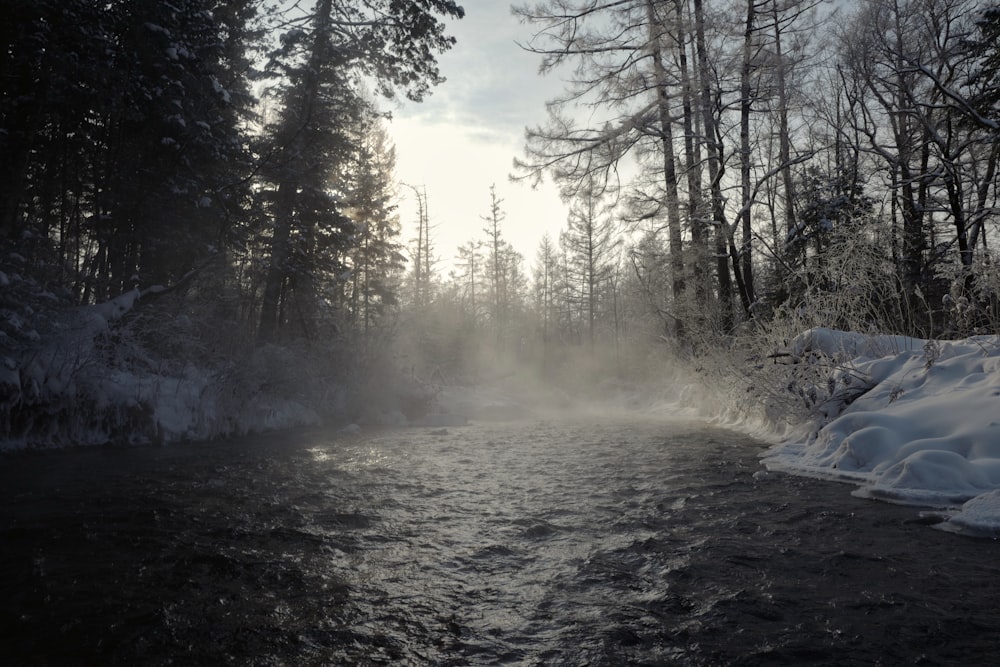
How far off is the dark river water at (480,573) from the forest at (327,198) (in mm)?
3369

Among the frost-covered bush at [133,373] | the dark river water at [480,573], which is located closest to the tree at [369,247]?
the frost-covered bush at [133,373]

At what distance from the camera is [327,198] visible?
15125 millimetres

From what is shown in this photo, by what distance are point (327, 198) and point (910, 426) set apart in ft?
46.8

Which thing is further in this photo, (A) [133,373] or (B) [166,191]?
(B) [166,191]

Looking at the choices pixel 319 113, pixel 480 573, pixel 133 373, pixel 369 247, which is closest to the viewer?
pixel 480 573

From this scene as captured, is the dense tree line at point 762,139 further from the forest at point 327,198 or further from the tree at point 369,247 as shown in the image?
the tree at point 369,247

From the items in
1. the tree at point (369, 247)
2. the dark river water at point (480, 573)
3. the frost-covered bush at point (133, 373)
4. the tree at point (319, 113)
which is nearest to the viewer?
the dark river water at point (480, 573)

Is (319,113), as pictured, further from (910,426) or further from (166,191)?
(910,426)

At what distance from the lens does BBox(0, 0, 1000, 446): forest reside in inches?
306

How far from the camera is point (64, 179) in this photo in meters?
10.0

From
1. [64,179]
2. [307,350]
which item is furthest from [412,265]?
[64,179]

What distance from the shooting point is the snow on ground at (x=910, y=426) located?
14.2 feet

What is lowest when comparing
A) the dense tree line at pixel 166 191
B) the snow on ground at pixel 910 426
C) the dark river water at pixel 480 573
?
the dark river water at pixel 480 573

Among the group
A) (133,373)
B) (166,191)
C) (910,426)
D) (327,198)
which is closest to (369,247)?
(327,198)
